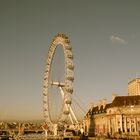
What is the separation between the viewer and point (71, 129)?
111500mm

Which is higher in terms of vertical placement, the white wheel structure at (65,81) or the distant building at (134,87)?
the distant building at (134,87)

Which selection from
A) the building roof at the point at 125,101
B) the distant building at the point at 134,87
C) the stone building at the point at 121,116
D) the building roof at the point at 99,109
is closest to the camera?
the stone building at the point at 121,116

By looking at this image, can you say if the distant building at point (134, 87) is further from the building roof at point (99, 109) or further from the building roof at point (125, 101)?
the building roof at point (125, 101)

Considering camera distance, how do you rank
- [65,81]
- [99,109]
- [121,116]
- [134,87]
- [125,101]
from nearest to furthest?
[65,81], [121,116], [125,101], [99,109], [134,87]

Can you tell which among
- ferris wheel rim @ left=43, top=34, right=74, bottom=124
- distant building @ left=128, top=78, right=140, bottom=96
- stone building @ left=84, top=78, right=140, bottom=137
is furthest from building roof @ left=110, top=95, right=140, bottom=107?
distant building @ left=128, top=78, right=140, bottom=96

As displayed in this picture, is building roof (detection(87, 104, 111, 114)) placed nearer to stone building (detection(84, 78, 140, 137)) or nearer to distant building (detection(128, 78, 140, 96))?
stone building (detection(84, 78, 140, 137))

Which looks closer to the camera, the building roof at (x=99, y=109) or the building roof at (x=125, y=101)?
the building roof at (x=125, y=101)

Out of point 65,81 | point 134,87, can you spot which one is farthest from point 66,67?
point 134,87

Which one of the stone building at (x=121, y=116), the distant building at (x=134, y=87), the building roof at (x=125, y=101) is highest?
the distant building at (x=134, y=87)

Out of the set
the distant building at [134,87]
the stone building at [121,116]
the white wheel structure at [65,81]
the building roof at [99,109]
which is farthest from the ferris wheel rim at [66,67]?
the distant building at [134,87]

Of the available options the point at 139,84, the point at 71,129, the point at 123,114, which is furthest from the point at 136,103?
the point at 139,84

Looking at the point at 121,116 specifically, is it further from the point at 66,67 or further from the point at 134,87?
the point at 134,87

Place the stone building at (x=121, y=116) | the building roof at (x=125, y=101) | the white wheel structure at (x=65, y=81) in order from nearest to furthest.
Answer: the white wheel structure at (x=65, y=81), the stone building at (x=121, y=116), the building roof at (x=125, y=101)

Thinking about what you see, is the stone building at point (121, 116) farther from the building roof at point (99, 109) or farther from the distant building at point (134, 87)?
the distant building at point (134, 87)
